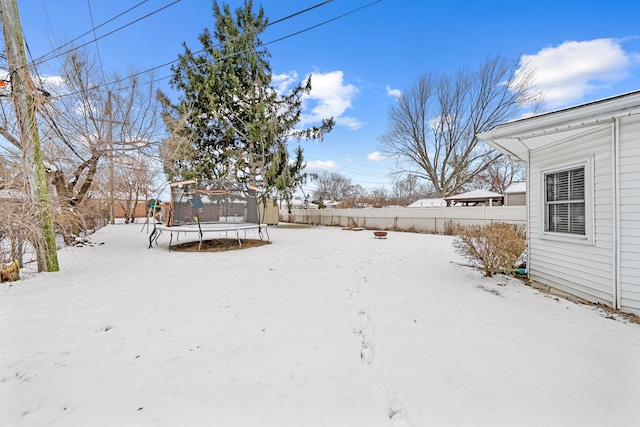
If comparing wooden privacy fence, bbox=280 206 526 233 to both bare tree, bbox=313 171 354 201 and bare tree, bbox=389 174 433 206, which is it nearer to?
bare tree, bbox=389 174 433 206

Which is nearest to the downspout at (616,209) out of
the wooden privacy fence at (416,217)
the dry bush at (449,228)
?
the wooden privacy fence at (416,217)

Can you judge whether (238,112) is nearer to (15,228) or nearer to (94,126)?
(94,126)

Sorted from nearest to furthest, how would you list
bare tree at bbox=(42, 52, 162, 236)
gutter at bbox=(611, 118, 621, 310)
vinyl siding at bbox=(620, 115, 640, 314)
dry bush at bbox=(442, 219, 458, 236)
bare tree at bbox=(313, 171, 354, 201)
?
vinyl siding at bbox=(620, 115, 640, 314) → gutter at bbox=(611, 118, 621, 310) → bare tree at bbox=(42, 52, 162, 236) → dry bush at bbox=(442, 219, 458, 236) → bare tree at bbox=(313, 171, 354, 201)

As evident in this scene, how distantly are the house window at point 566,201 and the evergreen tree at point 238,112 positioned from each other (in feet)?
34.0

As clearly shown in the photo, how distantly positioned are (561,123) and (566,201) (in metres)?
1.32

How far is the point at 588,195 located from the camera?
3586mm

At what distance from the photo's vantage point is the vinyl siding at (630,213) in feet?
10.1

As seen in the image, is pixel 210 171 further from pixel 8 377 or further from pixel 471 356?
pixel 471 356

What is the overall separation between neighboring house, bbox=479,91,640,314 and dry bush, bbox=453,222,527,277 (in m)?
0.50

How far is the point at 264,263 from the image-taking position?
5750 millimetres

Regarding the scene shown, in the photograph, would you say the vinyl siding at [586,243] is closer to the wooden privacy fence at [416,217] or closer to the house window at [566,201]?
the house window at [566,201]

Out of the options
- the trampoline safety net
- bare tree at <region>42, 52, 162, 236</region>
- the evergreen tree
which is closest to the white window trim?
the trampoline safety net

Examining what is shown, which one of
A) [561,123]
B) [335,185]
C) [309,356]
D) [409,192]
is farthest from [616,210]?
[335,185]

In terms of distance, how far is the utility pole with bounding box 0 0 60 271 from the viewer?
14.8ft
